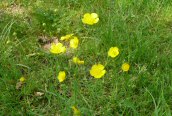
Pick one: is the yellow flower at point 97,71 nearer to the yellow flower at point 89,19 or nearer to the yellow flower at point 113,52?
the yellow flower at point 113,52

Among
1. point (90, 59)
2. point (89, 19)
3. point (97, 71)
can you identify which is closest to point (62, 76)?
point (97, 71)

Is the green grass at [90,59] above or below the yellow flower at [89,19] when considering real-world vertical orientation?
below

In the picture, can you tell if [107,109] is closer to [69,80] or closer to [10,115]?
[69,80]

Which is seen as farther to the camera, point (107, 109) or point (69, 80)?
point (69, 80)

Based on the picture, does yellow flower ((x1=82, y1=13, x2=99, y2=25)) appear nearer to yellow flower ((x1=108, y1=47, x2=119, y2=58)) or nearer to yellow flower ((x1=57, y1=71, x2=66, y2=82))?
yellow flower ((x1=108, y1=47, x2=119, y2=58))

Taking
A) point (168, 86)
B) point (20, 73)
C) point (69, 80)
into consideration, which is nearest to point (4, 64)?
point (20, 73)

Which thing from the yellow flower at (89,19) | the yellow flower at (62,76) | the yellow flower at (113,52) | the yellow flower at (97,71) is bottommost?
the yellow flower at (62,76)

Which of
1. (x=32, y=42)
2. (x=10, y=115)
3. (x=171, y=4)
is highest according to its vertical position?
(x=171, y=4)

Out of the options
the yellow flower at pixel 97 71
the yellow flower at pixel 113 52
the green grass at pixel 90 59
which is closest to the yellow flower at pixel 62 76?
the green grass at pixel 90 59
